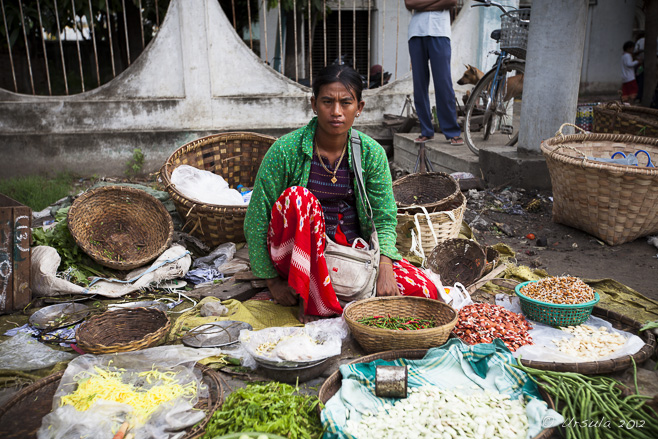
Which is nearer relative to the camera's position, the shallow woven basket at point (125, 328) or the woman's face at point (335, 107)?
the shallow woven basket at point (125, 328)

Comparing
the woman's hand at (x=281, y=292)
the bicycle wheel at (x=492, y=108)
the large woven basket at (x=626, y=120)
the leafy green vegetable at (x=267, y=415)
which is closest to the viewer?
the leafy green vegetable at (x=267, y=415)

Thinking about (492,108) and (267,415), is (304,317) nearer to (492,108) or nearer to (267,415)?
(267,415)

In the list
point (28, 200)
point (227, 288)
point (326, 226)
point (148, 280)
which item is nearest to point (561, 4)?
point (326, 226)

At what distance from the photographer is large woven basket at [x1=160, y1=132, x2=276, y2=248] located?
3744 mm

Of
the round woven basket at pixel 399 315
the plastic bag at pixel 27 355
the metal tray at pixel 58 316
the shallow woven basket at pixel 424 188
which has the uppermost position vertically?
the shallow woven basket at pixel 424 188

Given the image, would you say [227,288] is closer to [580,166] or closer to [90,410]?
[90,410]

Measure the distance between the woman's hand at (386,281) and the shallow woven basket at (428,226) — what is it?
A: 661 millimetres

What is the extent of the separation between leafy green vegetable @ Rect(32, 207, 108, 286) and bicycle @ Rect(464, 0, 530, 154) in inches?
153

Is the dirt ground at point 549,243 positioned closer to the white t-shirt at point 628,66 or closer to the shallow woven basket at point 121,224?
the shallow woven basket at point 121,224

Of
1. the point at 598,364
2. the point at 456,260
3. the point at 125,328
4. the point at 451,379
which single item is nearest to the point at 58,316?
the point at 125,328

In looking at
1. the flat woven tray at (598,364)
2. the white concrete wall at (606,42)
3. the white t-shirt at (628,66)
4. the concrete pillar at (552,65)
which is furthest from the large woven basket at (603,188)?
the white concrete wall at (606,42)

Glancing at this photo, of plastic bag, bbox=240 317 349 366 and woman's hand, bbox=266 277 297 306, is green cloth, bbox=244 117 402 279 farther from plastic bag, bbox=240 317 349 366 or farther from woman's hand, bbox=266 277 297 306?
plastic bag, bbox=240 317 349 366

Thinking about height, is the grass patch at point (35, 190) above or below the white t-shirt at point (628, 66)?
→ below

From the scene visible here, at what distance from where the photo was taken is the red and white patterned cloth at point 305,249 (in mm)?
2678
